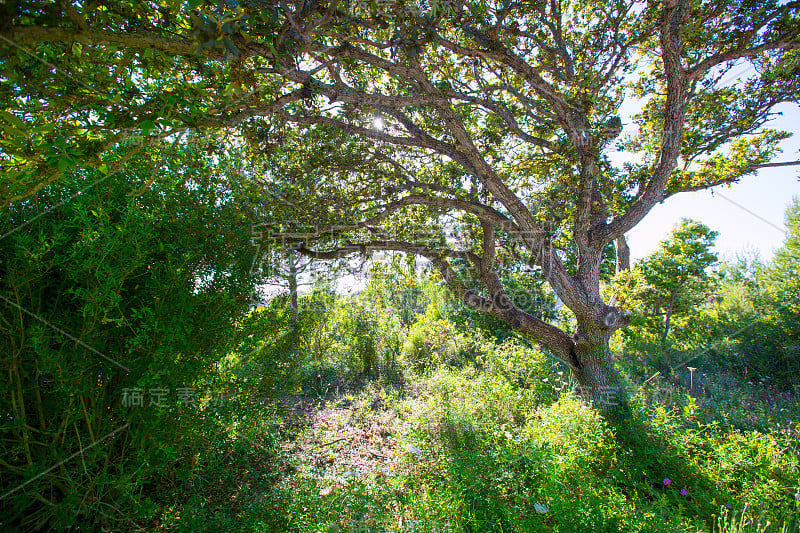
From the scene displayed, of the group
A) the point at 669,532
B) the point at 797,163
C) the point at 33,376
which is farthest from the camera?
the point at 797,163

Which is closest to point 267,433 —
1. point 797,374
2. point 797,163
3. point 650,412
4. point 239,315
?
point 239,315

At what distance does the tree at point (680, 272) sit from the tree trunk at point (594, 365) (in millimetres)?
4141

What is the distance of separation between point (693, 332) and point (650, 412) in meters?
6.78

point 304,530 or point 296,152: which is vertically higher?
point 296,152

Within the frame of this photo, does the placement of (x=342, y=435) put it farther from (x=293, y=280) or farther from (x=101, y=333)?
(x=101, y=333)

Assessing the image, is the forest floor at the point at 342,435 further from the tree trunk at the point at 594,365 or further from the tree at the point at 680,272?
the tree at the point at 680,272

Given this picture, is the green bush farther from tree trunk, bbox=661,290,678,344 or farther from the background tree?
tree trunk, bbox=661,290,678,344

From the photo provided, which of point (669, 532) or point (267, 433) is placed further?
point (267, 433)

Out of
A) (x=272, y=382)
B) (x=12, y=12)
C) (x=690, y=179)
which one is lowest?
(x=272, y=382)

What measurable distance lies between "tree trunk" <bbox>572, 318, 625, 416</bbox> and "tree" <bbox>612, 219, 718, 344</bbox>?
414cm

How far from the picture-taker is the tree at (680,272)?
26.3 feet

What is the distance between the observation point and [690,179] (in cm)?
496

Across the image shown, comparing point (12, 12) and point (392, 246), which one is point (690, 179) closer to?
point (392, 246)

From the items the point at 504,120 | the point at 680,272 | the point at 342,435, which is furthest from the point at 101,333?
the point at 680,272
